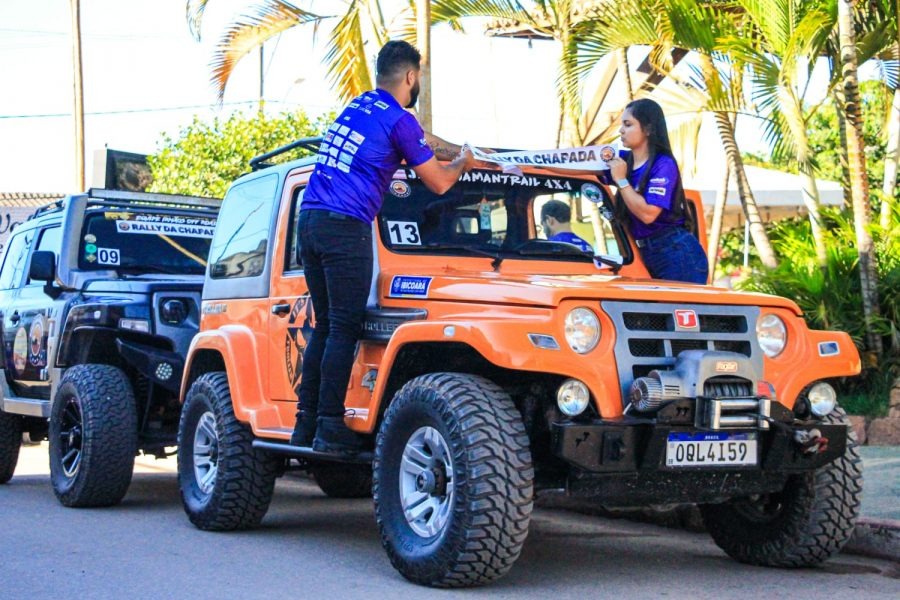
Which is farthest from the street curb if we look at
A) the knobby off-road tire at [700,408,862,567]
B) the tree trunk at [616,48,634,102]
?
the tree trunk at [616,48,634,102]

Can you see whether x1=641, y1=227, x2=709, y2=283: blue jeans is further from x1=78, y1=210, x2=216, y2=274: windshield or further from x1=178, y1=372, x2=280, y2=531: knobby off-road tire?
x1=78, y1=210, x2=216, y2=274: windshield

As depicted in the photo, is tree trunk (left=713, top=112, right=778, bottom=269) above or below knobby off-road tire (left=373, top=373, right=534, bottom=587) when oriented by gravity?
above

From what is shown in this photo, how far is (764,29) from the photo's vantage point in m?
10.7

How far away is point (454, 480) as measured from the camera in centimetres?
532

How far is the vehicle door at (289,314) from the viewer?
6.78 meters

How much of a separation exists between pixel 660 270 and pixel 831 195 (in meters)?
10.9

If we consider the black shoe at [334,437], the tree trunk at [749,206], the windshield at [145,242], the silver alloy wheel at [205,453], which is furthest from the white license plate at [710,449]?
the tree trunk at [749,206]

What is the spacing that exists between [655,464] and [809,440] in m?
0.73

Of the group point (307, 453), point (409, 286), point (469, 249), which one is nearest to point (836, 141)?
point (469, 249)

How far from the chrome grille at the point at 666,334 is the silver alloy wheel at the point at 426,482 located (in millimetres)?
812

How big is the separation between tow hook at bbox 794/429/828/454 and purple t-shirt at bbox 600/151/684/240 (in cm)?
174

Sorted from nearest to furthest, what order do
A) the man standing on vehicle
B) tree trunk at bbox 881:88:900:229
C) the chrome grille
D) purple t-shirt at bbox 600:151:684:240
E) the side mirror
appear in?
1. the chrome grille
2. the man standing on vehicle
3. purple t-shirt at bbox 600:151:684:240
4. the side mirror
5. tree trunk at bbox 881:88:900:229

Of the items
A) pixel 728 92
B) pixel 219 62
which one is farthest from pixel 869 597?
pixel 219 62

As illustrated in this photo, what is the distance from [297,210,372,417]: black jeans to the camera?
613 centimetres
